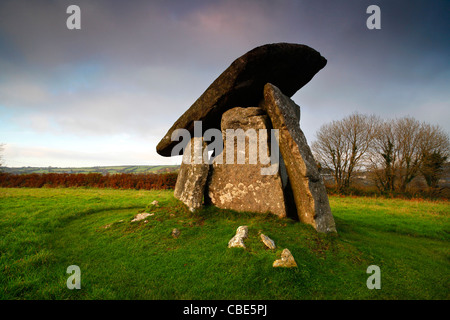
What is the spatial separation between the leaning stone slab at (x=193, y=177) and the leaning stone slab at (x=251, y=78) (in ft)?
2.34

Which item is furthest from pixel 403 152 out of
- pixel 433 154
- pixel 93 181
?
pixel 93 181

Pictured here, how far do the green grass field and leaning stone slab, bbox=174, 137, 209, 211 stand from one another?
40 cm

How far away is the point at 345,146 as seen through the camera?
82.9ft

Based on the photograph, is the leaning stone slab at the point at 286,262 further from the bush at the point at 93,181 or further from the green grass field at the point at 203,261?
the bush at the point at 93,181

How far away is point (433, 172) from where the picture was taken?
70.7ft

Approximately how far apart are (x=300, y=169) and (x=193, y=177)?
11.4 ft

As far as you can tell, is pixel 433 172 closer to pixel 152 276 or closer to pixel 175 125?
pixel 175 125

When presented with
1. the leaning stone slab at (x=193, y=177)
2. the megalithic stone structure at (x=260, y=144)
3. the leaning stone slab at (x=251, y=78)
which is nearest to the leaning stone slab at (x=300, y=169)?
the megalithic stone structure at (x=260, y=144)

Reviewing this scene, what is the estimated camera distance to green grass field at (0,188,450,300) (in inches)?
130

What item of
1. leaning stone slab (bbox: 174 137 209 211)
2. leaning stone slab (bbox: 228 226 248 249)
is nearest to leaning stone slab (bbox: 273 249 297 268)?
leaning stone slab (bbox: 228 226 248 249)

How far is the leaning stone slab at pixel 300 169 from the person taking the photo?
5566 mm

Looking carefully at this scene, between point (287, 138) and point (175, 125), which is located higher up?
point (175, 125)
